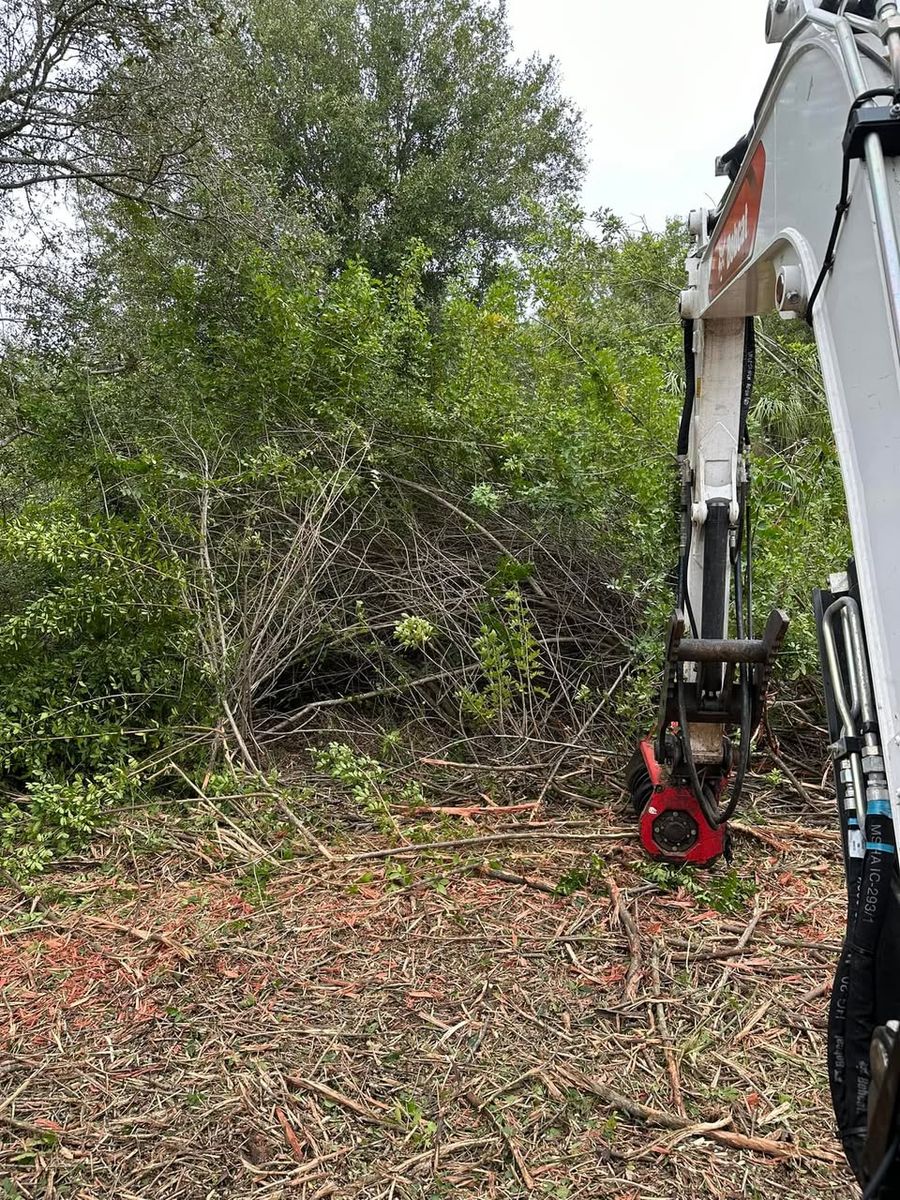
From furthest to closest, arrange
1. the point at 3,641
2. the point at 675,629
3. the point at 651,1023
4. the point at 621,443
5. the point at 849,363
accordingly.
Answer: the point at 621,443 → the point at 3,641 → the point at 675,629 → the point at 651,1023 → the point at 849,363

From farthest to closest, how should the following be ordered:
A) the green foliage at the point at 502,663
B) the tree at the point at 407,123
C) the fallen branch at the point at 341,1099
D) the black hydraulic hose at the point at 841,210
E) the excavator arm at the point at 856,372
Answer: the tree at the point at 407,123, the green foliage at the point at 502,663, the fallen branch at the point at 341,1099, the black hydraulic hose at the point at 841,210, the excavator arm at the point at 856,372

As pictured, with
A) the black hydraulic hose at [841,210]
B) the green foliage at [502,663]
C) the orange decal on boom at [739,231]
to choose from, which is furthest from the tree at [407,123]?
the black hydraulic hose at [841,210]

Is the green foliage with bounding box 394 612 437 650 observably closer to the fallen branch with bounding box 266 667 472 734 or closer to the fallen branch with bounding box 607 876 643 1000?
the fallen branch with bounding box 266 667 472 734

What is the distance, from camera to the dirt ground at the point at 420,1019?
205 centimetres

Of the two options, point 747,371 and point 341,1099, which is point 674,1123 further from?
point 747,371

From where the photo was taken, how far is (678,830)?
3.40m

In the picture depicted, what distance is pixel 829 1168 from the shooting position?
1.99 m

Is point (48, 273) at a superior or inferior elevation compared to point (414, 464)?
superior

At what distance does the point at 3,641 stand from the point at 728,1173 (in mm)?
3808

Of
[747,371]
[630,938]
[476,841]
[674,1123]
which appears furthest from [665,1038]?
[747,371]

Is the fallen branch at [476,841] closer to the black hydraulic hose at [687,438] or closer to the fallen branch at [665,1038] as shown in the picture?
the fallen branch at [665,1038]

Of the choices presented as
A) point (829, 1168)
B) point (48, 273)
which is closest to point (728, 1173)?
point (829, 1168)

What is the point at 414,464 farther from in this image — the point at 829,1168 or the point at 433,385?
the point at 829,1168

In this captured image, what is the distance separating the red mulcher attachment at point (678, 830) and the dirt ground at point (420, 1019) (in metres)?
0.10
